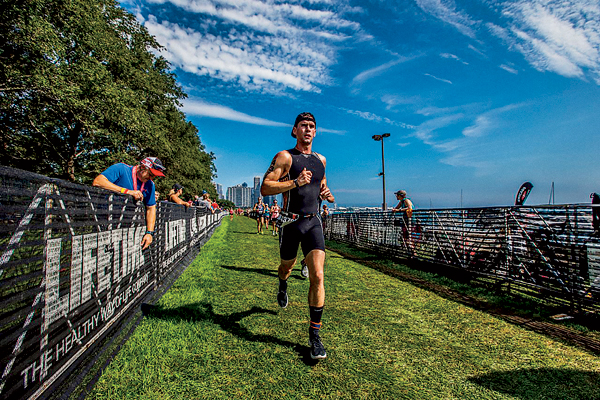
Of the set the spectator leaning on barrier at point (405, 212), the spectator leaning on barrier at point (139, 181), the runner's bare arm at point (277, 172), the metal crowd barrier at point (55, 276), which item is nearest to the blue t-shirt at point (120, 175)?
the spectator leaning on barrier at point (139, 181)

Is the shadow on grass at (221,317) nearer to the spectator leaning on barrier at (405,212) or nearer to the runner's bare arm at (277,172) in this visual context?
the runner's bare arm at (277,172)

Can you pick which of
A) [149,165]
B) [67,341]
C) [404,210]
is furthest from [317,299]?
[404,210]

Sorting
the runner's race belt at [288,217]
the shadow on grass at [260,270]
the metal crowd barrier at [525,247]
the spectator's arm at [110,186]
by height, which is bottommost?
the shadow on grass at [260,270]

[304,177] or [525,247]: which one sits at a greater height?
[304,177]

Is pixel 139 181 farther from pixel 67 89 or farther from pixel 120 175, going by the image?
pixel 67 89

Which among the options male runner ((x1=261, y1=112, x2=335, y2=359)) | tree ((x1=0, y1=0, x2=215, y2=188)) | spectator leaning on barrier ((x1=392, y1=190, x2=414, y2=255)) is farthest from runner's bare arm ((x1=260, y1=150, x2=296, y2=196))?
tree ((x1=0, y1=0, x2=215, y2=188))

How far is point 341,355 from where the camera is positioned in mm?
2955

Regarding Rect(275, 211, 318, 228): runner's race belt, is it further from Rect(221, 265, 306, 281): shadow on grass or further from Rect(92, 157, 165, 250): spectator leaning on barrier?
Rect(221, 265, 306, 281): shadow on grass

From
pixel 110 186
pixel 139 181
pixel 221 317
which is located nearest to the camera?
pixel 110 186

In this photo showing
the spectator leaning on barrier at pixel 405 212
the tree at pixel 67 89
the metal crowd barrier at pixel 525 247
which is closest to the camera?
the metal crowd barrier at pixel 525 247

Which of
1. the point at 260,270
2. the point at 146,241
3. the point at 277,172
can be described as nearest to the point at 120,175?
the point at 146,241

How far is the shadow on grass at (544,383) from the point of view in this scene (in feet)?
7.88

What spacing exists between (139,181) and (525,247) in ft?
21.3

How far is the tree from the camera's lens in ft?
41.2
